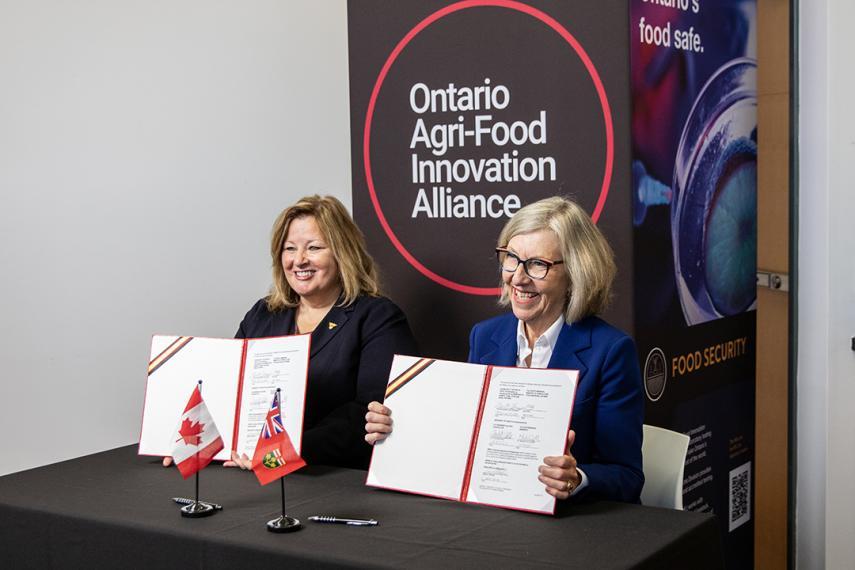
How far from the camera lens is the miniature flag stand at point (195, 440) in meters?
2.36

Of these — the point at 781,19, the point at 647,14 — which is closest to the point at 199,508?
the point at 647,14

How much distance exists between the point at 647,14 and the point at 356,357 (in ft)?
4.22

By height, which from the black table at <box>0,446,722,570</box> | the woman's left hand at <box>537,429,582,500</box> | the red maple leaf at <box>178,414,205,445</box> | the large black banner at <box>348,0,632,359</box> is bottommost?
the black table at <box>0,446,722,570</box>

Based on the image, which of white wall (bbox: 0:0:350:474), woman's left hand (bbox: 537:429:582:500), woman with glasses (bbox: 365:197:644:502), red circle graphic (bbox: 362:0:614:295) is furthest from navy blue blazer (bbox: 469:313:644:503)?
white wall (bbox: 0:0:350:474)

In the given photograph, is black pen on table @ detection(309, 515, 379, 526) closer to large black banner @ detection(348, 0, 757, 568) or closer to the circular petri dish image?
large black banner @ detection(348, 0, 757, 568)

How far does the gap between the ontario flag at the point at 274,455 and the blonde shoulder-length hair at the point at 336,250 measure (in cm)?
102

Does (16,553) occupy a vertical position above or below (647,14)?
below

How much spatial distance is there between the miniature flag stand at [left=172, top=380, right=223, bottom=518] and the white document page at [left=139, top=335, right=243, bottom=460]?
215 mm

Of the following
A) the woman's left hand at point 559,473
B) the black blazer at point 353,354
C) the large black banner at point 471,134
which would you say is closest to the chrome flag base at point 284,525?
the woman's left hand at point 559,473

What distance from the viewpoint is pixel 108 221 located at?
457 centimetres

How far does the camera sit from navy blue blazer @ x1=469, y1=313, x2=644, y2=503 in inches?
97.3

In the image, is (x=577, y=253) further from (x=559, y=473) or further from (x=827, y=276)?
(x=827, y=276)

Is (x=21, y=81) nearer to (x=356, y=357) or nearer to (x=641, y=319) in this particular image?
(x=356, y=357)

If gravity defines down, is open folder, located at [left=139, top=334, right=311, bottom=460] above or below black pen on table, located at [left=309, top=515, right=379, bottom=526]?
above
